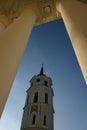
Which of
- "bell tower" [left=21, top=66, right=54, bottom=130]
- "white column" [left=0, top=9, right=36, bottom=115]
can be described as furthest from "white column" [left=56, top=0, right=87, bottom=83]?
"bell tower" [left=21, top=66, right=54, bottom=130]

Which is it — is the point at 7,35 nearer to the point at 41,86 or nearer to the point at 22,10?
the point at 22,10

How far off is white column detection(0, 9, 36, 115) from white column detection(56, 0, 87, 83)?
83 centimetres

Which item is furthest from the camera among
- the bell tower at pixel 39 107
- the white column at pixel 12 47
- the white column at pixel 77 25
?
the bell tower at pixel 39 107

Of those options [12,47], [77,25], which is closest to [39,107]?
[12,47]

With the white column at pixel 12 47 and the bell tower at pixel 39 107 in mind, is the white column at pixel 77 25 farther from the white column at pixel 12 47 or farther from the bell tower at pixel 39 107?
the bell tower at pixel 39 107

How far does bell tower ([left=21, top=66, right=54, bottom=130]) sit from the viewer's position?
40844 millimetres

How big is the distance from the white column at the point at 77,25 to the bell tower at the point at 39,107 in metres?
38.8

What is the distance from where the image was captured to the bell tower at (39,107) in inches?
1608

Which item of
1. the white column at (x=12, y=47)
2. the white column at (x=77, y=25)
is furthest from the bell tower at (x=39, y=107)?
the white column at (x=77, y=25)

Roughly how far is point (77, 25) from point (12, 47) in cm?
117

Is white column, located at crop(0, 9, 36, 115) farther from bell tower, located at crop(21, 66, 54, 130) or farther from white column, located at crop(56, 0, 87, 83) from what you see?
bell tower, located at crop(21, 66, 54, 130)

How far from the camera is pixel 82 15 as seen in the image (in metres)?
2.92

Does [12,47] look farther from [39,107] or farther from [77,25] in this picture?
[39,107]

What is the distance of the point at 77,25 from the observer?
9.21 ft
